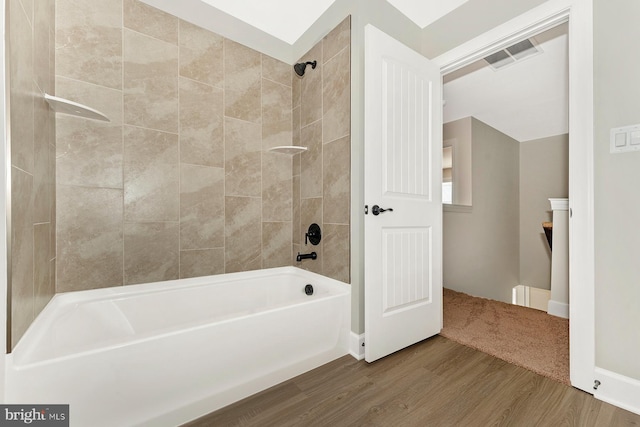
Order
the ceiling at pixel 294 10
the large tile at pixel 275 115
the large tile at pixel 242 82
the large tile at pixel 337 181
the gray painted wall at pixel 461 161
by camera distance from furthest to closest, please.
A: the gray painted wall at pixel 461 161
the large tile at pixel 275 115
the large tile at pixel 242 82
the ceiling at pixel 294 10
the large tile at pixel 337 181

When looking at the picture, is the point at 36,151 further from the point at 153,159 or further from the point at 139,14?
the point at 139,14

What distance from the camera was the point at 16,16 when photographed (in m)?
0.97

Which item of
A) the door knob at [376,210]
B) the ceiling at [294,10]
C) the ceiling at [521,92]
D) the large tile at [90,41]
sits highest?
the ceiling at [294,10]

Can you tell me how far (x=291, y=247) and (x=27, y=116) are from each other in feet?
5.95

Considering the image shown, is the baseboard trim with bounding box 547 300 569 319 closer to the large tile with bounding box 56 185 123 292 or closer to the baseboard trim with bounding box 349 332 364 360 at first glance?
the baseboard trim with bounding box 349 332 364 360

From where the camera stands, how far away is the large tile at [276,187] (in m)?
2.30

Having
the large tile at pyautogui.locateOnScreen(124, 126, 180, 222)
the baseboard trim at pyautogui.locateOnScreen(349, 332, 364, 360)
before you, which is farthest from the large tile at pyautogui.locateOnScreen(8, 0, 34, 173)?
the baseboard trim at pyautogui.locateOnScreen(349, 332, 364, 360)

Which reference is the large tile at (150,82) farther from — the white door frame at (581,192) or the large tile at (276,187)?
the white door frame at (581,192)

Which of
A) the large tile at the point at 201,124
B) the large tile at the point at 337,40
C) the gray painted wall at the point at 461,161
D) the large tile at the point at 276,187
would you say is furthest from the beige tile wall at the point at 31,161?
the gray painted wall at the point at 461,161

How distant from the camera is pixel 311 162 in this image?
220 cm

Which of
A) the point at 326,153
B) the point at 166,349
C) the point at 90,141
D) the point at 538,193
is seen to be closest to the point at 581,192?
the point at 326,153

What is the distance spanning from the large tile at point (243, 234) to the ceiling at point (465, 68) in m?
1.37

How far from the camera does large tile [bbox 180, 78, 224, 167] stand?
190 centimetres

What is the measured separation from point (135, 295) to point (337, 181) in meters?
1.51
